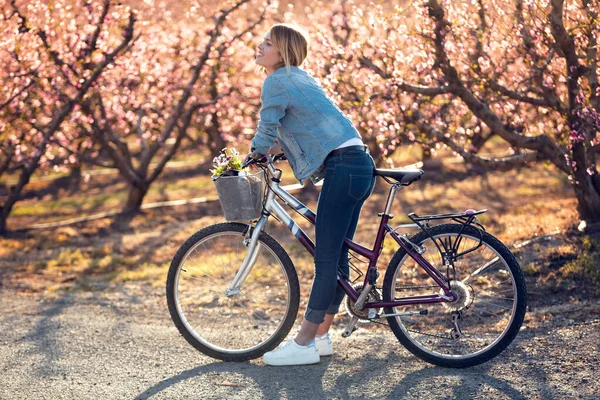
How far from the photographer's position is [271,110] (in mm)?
4273

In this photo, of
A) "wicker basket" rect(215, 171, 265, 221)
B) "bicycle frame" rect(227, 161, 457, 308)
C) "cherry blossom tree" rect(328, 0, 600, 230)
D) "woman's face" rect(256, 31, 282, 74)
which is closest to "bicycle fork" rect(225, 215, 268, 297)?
"bicycle frame" rect(227, 161, 457, 308)

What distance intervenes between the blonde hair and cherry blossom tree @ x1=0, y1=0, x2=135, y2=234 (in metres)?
4.76

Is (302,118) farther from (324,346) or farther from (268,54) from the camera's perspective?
(324,346)

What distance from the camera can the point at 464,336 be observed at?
182 inches

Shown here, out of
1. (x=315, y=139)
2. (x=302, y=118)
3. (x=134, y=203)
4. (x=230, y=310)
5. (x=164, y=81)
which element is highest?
(x=164, y=81)

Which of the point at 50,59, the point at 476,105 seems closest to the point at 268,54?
the point at 476,105

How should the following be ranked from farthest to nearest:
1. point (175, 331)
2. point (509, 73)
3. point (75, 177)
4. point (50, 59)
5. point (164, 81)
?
1. point (75, 177)
2. point (164, 81)
3. point (50, 59)
4. point (509, 73)
5. point (175, 331)

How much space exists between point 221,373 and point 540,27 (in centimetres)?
393

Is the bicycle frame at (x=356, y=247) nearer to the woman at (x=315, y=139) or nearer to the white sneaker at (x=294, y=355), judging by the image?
the woman at (x=315, y=139)

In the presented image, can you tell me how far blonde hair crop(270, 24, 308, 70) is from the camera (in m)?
4.31

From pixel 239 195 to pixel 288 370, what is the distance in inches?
41.3

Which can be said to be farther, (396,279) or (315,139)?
(396,279)

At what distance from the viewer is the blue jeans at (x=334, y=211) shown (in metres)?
4.31

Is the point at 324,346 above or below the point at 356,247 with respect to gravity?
below
